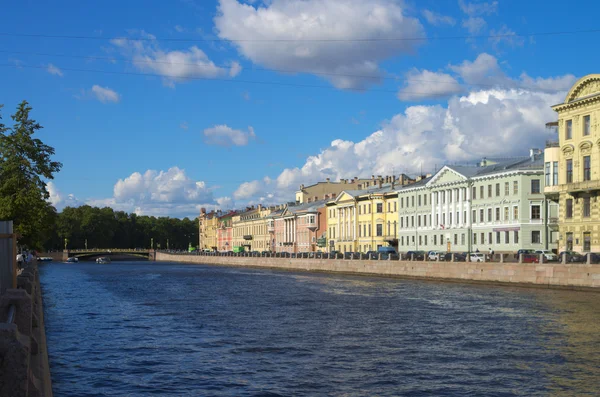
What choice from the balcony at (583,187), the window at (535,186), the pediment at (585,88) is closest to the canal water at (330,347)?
the balcony at (583,187)

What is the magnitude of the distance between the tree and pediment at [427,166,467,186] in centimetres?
4337

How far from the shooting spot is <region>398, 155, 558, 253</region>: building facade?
219ft

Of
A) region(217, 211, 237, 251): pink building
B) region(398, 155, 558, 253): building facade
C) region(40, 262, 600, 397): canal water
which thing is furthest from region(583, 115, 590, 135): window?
region(217, 211, 237, 251): pink building

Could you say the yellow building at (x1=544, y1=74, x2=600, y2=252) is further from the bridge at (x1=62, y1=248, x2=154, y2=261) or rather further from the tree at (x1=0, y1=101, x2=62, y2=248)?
the bridge at (x1=62, y1=248, x2=154, y2=261)

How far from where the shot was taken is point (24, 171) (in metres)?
45.9

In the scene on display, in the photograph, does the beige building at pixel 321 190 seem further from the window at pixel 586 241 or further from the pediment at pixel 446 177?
the window at pixel 586 241

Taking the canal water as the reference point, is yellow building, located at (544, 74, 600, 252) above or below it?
above

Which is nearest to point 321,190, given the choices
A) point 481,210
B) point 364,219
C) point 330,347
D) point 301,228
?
point 301,228

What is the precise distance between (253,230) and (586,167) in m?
111

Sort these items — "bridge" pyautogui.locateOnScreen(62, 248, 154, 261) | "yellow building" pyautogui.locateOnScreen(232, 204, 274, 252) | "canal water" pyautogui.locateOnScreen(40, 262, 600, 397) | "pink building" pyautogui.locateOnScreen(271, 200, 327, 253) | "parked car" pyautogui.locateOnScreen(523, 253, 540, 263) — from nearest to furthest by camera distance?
"canal water" pyautogui.locateOnScreen(40, 262, 600, 397)
"parked car" pyautogui.locateOnScreen(523, 253, 540, 263)
"pink building" pyautogui.locateOnScreen(271, 200, 327, 253)
"yellow building" pyautogui.locateOnScreen(232, 204, 274, 252)
"bridge" pyautogui.locateOnScreen(62, 248, 154, 261)

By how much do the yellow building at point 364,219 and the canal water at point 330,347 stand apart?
189 ft

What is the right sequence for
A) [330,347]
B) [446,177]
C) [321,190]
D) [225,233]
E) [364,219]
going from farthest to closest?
[225,233], [321,190], [364,219], [446,177], [330,347]

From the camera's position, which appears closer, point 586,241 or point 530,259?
point 530,259

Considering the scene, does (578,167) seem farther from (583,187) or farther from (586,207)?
(586,207)
